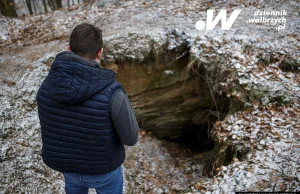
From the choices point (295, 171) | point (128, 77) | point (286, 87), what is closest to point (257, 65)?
point (286, 87)

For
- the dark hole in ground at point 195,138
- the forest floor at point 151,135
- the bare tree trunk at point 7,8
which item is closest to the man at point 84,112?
the forest floor at point 151,135

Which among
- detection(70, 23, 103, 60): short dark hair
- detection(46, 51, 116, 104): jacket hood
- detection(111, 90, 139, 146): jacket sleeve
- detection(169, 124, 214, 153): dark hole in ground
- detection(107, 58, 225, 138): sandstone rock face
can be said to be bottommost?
detection(169, 124, 214, 153): dark hole in ground

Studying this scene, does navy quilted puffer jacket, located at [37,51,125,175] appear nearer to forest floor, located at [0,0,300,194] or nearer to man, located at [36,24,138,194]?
man, located at [36,24,138,194]

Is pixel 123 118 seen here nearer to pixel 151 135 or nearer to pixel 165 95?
pixel 165 95

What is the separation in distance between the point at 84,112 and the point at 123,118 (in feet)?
1.14

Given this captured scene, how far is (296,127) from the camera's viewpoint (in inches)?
176

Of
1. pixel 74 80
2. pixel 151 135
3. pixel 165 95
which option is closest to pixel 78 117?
pixel 74 80

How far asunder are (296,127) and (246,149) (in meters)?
0.98

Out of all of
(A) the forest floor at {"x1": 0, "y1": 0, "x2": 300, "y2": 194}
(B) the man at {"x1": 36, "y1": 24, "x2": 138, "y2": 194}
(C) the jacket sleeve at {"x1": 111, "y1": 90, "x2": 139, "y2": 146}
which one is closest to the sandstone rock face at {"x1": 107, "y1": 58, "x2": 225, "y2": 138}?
(A) the forest floor at {"x1": 0, "y1": 0, "x2": 300, "y2": 194}

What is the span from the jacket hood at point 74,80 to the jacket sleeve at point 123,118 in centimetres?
17

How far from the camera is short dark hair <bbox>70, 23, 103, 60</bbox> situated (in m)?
2.23

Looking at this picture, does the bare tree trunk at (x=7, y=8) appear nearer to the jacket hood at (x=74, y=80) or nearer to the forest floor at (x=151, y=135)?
the forest floor at (x=151, y=135)

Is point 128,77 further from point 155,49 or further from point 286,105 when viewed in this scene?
point 286,105

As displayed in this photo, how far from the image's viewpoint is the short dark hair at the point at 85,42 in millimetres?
2232
